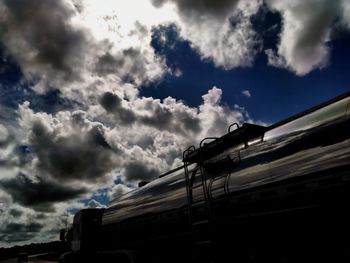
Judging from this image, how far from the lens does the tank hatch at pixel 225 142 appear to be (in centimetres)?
540

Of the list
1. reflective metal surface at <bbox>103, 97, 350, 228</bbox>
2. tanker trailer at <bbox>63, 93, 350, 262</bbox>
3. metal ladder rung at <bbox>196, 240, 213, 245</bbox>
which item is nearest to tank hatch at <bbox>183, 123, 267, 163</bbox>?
tanker trailer at <bbox>63, 93, 350, 262</bbox>

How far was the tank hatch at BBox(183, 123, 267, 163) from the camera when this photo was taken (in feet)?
17.7

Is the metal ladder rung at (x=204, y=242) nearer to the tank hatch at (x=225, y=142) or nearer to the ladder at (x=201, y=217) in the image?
the ladder at (x=201, y=217)

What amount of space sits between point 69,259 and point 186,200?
7121mm

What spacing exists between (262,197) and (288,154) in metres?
0.71

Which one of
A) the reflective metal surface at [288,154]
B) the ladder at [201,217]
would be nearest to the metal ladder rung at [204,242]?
the ladder at [201,217]

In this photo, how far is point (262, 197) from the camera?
14.6 feet

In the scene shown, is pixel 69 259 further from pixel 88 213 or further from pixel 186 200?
pixel 186 200

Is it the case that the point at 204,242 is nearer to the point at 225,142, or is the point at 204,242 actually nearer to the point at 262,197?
the point at 262,197

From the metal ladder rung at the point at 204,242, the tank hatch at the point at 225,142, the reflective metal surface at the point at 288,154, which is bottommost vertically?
the metal ladder rung at the point at 204,242

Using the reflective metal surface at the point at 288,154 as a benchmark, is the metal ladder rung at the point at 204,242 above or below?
below

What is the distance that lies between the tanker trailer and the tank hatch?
0.06ft

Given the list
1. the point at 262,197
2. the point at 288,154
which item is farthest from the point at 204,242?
the point at 288,154

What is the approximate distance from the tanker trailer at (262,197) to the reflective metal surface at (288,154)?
13 millimetres
